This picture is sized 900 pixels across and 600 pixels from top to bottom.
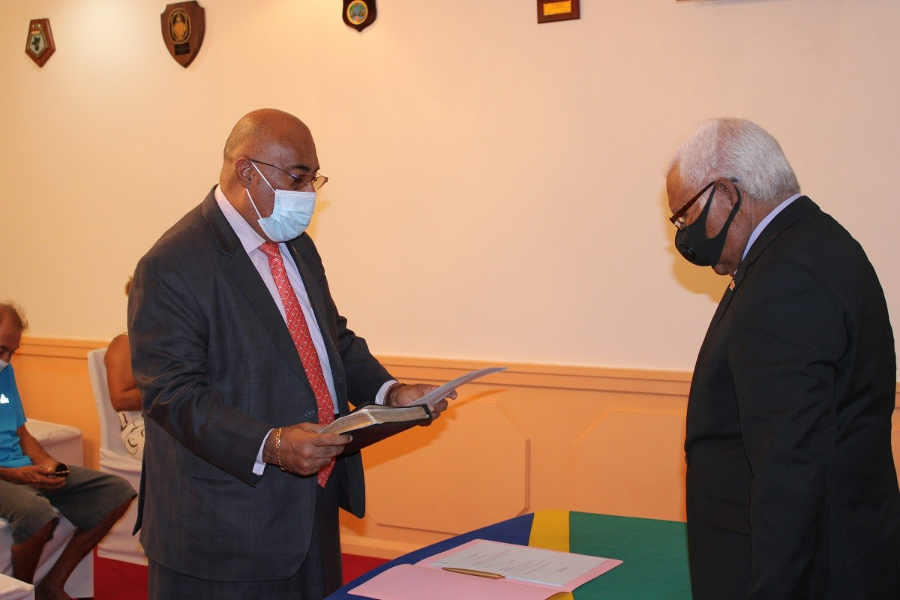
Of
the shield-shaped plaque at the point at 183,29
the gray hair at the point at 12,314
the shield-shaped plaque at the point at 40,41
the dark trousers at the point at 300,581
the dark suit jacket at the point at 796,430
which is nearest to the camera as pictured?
the dark suit jacket at the point at 796,430

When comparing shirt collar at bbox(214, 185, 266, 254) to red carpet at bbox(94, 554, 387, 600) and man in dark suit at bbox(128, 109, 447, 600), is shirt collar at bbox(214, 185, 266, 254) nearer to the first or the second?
man in dark suit at bbox(128, 109, 447, 600)

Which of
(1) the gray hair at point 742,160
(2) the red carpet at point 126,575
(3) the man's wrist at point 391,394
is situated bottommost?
(2) the red carpet at point 126,575

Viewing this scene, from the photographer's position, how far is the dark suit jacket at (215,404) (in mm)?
1962

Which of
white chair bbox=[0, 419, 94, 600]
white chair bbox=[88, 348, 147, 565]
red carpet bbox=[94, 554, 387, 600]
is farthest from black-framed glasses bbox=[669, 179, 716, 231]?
white chair bbox=[88, 348, 147, 565]

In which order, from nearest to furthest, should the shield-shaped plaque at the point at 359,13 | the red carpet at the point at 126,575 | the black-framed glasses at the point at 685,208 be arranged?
1. the black-framed glasses at the point at 685,208
2. the red carpet at the point at 126,575
3. the shield-shaped plaque at the point at 359,13

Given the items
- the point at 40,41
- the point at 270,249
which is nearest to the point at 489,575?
the point at 270,249

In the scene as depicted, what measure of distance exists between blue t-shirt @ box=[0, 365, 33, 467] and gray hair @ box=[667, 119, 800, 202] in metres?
3.14

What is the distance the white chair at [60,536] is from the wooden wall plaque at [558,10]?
3.05 m

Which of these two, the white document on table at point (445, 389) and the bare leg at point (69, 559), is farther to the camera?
the bare leg at point (69, 559)

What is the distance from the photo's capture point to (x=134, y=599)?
3.76 metres

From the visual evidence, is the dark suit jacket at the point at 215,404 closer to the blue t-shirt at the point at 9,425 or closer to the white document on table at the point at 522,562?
the white document on table at the point at 522,562

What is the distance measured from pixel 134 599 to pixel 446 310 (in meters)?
1.92

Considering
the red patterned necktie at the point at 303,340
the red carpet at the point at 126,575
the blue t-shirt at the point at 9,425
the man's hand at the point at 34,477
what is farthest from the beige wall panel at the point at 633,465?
the blue t-shirt at the point at 9,425

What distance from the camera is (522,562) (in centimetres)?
184
